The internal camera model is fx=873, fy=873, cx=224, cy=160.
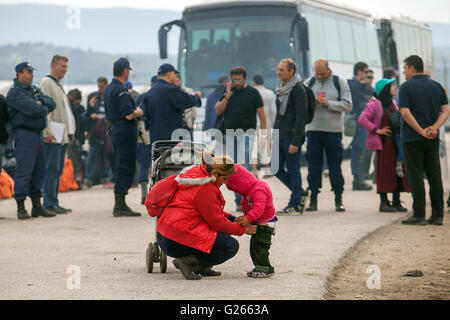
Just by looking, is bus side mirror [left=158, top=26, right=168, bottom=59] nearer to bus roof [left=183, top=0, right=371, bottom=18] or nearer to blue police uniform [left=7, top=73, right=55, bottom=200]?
bus roof [left=183, top=0, right=371, bottom=18]

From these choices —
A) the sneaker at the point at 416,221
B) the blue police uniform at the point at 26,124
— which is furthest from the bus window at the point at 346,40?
the blue police uniform at the point at 26,124

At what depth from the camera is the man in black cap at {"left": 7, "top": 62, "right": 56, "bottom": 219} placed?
36.4 ft

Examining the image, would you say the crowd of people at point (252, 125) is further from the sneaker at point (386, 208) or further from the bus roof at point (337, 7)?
the bus roof at point (337, 7)

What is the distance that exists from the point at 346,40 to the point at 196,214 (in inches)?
717

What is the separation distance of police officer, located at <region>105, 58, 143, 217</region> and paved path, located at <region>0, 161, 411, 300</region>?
427 millimetres

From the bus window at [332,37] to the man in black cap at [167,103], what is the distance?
12.0 meters

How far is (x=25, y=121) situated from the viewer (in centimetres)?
1113

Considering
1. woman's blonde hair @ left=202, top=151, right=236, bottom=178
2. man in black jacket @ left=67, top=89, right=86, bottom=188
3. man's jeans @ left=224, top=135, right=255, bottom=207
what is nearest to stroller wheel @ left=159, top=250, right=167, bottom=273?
woman's blonde hair @ left=202, top=151, right=236, bottom=178

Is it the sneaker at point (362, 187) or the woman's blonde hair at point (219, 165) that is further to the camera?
the sneaker at point (362, 187)

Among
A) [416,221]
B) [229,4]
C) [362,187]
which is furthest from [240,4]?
[416,221]

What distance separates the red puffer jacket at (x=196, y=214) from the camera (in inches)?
256

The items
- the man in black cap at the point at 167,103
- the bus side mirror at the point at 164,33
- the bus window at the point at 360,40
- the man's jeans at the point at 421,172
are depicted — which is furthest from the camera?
the bus window at the point at 360,40
